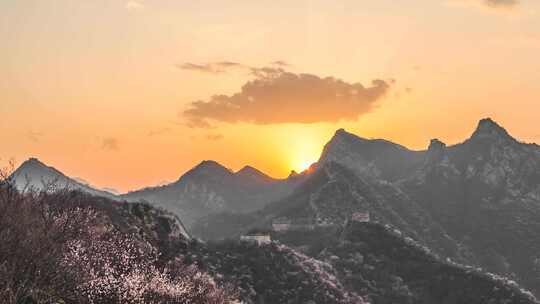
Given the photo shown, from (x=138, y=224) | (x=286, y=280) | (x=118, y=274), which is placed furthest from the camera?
(x=286, y=280)

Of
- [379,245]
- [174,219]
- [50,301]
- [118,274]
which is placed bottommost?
[50,301]

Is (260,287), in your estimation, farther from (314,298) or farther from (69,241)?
(69,241)

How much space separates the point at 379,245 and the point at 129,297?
156 metres

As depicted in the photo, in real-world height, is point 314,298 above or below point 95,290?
above

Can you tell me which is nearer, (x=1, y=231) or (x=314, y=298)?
(x=1, y=231)

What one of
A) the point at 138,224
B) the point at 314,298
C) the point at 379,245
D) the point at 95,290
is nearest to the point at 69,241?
the point at 95,290

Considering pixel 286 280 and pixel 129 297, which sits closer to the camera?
pixel 129 297

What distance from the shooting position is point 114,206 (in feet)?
344

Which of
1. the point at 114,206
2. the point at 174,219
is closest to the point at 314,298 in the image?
the point at 174,219

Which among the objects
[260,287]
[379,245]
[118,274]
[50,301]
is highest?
[379,245]

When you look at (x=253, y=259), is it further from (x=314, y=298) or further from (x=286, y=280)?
(x=314, y=298)

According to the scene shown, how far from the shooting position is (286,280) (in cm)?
12325

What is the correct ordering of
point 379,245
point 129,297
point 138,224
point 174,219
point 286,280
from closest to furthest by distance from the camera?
point 129,297
point 138,224
point 174,219
point 286,280
point 379,245

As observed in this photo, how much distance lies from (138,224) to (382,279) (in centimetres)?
7811
